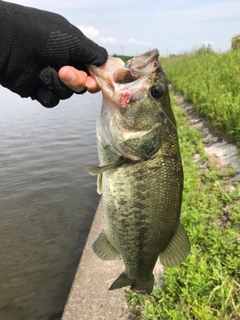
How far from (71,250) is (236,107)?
390cm

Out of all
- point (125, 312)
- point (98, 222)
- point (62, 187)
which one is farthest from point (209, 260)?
point (62, 187)

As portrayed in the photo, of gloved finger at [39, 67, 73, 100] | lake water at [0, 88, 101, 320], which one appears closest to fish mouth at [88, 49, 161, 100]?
gloved finger at [39, 67, 73, 100]

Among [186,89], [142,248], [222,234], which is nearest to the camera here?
[142,248]

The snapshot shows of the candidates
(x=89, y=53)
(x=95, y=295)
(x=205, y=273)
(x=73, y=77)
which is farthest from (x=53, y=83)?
(x=95, y=295)

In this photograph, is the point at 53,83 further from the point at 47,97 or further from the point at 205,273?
the point at 205,273

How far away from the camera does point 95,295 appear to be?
3912 millimetres

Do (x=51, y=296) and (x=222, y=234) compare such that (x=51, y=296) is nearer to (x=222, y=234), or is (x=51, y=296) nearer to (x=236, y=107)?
(x=222, y=234)

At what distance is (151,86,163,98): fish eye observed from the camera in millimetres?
2293

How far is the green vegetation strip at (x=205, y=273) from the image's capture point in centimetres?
326

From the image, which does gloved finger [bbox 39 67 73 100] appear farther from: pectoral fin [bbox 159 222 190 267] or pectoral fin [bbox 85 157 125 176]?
pectoral fin [bbox 159 222 190 267]

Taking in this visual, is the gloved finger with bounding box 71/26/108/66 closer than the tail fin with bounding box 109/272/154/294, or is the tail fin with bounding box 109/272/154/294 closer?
the gloved finger with bounding box 71/26/108/66

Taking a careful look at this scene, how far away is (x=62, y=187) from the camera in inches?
358

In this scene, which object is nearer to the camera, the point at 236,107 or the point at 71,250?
the point at 71,250

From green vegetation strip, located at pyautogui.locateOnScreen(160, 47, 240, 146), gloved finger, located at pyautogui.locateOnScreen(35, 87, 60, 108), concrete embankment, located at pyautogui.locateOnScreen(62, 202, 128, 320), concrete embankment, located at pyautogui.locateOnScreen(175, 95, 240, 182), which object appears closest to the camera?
gloved finger, located at pyautogui.locateOnScreen(35, 87, 60, 108)
